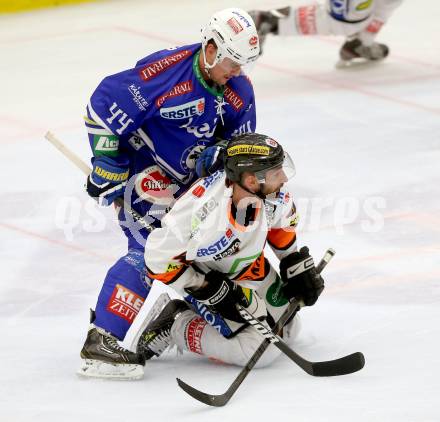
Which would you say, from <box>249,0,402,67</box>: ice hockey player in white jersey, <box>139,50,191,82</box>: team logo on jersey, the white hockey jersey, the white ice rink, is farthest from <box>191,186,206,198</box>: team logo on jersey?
<box>249,0,402,67</box>: ice hockey player in white jersey

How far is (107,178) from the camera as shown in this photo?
369cm

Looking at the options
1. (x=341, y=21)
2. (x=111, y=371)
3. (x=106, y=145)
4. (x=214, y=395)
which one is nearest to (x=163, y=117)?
(x=106, y=145)

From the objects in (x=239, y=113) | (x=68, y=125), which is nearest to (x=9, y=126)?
(x=68, y=125)

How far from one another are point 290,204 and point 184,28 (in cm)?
432

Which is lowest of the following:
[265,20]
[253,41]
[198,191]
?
[265,20]

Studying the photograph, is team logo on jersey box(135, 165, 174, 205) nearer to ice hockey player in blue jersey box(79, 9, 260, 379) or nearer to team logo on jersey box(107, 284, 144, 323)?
ice hockey player in blue jersey box(79, 9, 260, 379)

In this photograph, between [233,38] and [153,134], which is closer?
[233,38]

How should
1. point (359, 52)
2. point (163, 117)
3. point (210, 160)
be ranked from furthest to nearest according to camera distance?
point (359, 52)
point (163, 117)
point (210, 160)

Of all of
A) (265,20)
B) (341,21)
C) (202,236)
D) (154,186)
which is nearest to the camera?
(202,236)

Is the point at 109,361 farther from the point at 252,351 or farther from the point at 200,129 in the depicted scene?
the point at 200,129

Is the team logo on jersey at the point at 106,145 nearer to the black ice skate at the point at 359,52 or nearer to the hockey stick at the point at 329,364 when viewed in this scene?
the hockey stick at the point at 329,364

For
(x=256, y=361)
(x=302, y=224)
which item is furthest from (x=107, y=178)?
(x=302, y=224)

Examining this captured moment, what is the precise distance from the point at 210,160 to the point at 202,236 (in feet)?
1.08

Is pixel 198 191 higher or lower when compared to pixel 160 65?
lower
